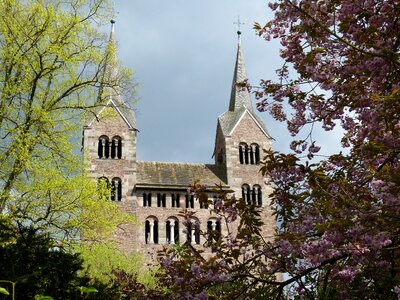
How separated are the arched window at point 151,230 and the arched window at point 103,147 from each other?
618 centimetres

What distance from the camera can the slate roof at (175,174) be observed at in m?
42.7

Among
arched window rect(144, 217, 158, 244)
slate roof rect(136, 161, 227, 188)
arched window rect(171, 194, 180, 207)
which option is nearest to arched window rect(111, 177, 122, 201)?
slate roof rect(136, 161, 227, 188)

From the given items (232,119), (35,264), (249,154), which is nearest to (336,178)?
(35,264)

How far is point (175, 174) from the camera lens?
44.3m

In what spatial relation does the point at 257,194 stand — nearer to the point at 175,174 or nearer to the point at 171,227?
the point at 175,174

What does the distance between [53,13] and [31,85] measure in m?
2.19

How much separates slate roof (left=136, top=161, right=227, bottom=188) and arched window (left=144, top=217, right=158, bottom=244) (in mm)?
2669

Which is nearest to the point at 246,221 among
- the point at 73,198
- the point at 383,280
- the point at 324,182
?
the point at 324,182

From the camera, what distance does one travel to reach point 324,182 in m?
5.91

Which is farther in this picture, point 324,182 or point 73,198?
point 73,198

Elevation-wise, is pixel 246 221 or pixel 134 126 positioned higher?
pixel 134 126

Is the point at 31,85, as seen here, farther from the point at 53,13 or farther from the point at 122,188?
the point at 122,188

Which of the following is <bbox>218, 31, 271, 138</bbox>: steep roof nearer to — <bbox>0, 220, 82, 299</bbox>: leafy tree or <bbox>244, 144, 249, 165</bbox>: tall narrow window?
<bbox>244, 144, 249, 165</bbox>: tall narrow window

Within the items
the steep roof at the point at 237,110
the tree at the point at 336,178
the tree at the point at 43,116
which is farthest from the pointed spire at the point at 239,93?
the tree at the point at 336,178
